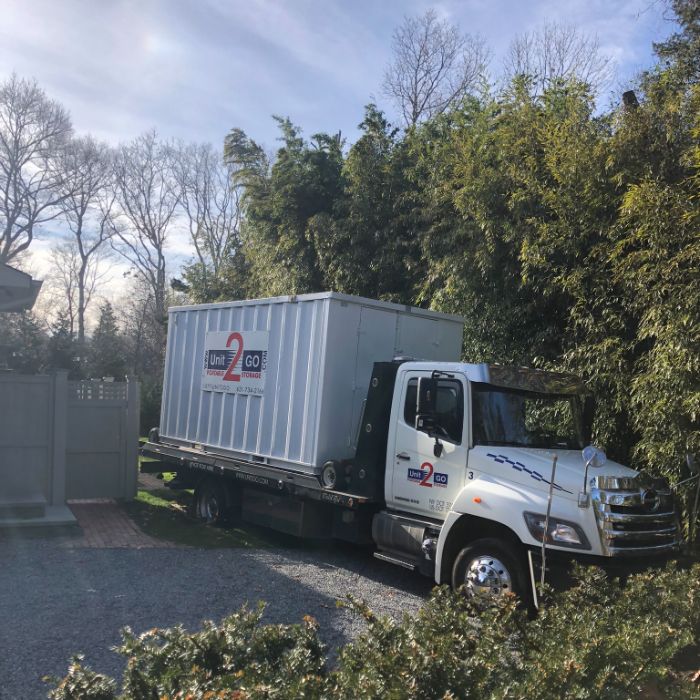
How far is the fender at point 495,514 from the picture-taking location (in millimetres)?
6047

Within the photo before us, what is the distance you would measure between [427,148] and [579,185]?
15.6 feet

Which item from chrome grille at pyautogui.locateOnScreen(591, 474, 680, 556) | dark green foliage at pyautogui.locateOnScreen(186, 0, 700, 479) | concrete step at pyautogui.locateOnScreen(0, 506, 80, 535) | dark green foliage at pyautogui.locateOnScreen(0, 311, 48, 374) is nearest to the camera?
chrome grille at pyautogui.locateOnScreen(591, 474, 680, 556)

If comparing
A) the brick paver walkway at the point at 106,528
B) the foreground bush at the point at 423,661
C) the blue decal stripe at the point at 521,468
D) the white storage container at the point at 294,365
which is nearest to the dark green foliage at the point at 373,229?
the white storage container at the point at 294,365

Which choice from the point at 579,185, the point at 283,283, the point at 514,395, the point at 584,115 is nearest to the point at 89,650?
the point at 514,395

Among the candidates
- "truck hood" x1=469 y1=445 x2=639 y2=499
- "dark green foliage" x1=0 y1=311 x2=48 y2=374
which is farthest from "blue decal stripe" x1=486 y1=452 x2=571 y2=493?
"dark green foliage" x1=0 y1=311 x2=48 y2=374

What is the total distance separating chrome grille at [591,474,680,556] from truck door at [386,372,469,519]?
1330 mm

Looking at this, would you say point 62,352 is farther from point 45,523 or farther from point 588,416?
point 588,416

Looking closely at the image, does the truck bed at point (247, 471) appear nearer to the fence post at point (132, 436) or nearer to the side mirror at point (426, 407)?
the fence post at point (132, 436)

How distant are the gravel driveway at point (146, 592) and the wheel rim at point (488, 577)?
736mm

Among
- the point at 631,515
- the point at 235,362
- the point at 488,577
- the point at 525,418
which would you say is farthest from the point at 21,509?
the point at 631,515

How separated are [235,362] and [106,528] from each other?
283cm

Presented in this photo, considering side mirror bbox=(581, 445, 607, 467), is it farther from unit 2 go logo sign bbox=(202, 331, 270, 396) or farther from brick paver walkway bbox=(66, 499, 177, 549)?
brick paver walkway bbox=(66, 499, 177, 549)

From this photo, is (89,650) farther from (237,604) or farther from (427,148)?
(427,148)

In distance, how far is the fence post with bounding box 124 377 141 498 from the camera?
11570mm
